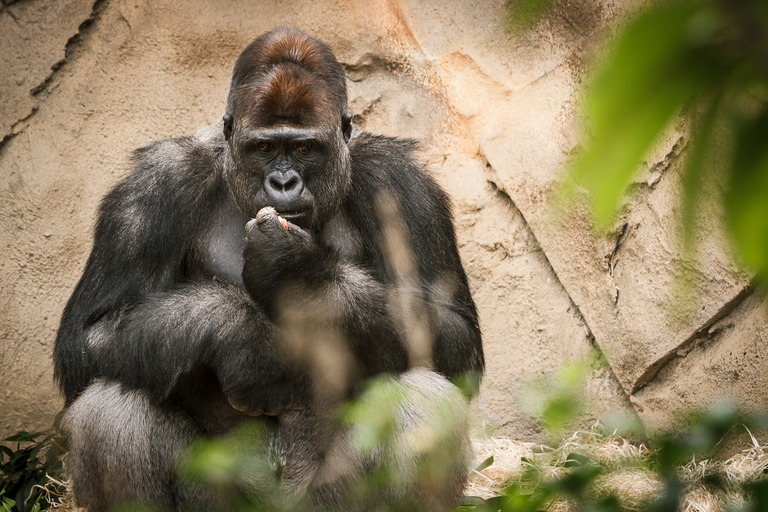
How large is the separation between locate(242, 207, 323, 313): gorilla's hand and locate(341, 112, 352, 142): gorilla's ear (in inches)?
27.7

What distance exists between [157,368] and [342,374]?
0.63 m

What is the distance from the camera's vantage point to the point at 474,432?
469cm

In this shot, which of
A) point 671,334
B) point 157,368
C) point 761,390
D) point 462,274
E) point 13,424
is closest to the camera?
point 157,368

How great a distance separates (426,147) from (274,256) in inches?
81.2

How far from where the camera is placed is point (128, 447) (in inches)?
110

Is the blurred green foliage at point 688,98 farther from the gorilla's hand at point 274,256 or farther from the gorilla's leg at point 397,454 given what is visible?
the gorilla's leg at point 397,454

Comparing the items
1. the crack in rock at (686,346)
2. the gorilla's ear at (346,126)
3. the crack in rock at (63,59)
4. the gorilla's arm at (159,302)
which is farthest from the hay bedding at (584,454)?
the crack in rock at (63,59)

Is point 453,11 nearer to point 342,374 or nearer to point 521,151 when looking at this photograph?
point 521,151

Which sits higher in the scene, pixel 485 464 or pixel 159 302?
pixel 159 302

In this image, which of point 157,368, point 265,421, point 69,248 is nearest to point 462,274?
point 265,421

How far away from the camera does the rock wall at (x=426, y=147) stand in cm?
431

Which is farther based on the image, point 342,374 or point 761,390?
point 761,390

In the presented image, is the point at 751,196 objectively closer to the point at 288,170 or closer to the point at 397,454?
the point at 397,454

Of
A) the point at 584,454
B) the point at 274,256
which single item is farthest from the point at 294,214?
the point at 584,454
